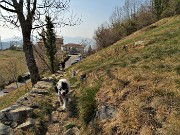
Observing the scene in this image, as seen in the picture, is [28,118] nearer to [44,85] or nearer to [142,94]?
[44,85]

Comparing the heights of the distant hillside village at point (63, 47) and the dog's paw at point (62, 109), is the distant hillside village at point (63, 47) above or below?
above

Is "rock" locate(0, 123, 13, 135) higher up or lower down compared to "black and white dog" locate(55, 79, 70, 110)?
lower down

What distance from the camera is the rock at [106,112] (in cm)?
880

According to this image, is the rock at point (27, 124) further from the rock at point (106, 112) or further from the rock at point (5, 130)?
the rock at point (106, 112)

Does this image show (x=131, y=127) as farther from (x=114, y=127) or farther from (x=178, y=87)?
(x=178, y=87)

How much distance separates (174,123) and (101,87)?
3966 millimetres

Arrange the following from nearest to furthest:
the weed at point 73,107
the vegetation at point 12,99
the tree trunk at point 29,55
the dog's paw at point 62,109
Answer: the weed at point 73,107 → the dog's paw at point 62,109 → the tree trunk at point 29,55 → the vegetation at point 12,99

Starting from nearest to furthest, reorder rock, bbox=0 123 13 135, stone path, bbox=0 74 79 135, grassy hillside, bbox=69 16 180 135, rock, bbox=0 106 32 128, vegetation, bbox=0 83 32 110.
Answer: grassy hillside, bbox=69 16 180 135 → rock, bbox=0 123 13 135 → stone path, bbox=0 74 79 135 → rock, bbox=0 106 32 128 → vegetation, bbox=0 83 32 110

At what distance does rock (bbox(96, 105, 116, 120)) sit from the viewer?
880 cm

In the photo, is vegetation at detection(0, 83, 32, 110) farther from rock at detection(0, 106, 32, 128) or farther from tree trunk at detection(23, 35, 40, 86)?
rock at detection(0, 106, 32, 128)

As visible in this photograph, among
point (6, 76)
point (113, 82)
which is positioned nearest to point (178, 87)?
point (113, 82)

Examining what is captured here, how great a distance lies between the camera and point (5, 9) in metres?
17.1

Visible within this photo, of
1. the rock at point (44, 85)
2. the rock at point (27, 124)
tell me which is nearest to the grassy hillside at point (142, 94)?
the rock at point (27, 124)

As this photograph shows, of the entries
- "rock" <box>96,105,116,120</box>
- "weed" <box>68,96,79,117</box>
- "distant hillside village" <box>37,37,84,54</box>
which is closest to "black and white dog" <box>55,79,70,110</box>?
"weed" <box>68,96,79,117</box>
